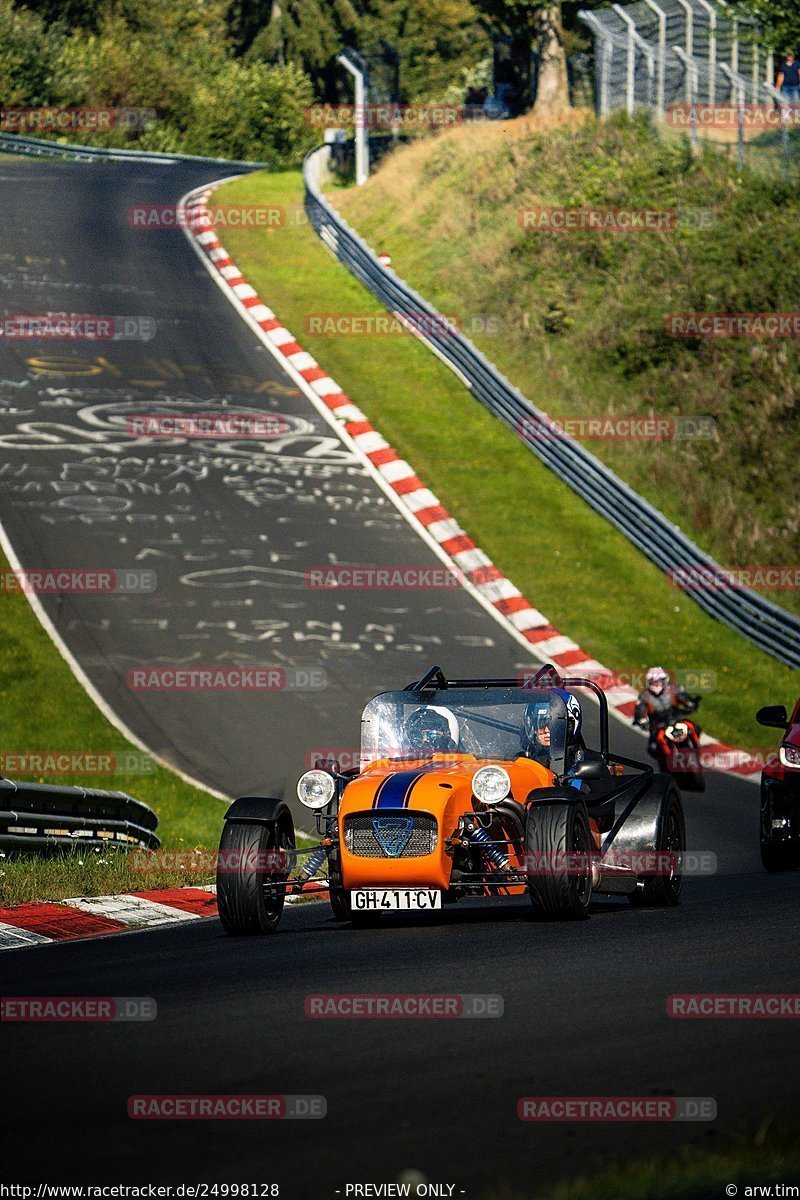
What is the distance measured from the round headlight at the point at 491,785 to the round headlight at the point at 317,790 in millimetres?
916

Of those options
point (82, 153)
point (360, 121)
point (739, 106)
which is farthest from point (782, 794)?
point (82, 153)

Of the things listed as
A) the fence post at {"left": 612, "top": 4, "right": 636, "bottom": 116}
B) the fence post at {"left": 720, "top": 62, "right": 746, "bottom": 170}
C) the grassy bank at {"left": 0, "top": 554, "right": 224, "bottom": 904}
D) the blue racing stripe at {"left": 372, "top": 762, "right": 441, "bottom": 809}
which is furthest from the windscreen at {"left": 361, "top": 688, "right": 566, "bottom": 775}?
the fence post at {"left": 612, "top": 4, "right": 636, "bottom": 116}

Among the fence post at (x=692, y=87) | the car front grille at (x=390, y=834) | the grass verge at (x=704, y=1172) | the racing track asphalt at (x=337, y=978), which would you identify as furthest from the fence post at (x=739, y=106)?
the grass verge at (x=704, y=1172)

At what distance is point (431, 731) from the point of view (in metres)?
10.4

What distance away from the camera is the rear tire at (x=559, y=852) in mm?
9047

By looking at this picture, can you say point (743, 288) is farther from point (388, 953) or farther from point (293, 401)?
point (388, 953)

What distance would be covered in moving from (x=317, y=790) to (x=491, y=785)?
3.55 feet

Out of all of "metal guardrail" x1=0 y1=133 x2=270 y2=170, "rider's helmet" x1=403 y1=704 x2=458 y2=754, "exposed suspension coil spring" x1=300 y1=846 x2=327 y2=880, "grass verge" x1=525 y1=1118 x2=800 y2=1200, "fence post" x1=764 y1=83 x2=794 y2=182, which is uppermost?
"fence post" x1=764 y1=83 x2=794 y2=182

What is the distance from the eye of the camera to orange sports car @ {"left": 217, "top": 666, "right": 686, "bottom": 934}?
30.3 ft

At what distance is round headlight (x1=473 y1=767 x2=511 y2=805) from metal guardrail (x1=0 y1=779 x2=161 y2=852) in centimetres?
428

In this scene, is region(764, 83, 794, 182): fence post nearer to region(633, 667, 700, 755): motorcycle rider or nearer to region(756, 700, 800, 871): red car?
region(633, 667, 700, 755): motorcycle rider

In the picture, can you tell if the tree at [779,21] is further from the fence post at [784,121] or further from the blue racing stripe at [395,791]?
the blue racing stripe at [395,791]

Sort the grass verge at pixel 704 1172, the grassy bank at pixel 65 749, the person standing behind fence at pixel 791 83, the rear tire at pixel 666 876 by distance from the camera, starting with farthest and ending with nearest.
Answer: the person standing behind fence at pixel 791 83 → the grassy bank at pixel 65 749 → the rear tire at pixel 666 876 → the grass verge at pixel 704 1172

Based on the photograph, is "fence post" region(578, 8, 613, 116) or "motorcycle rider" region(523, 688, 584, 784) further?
"fence post" region(578, 8, 613, 116)
